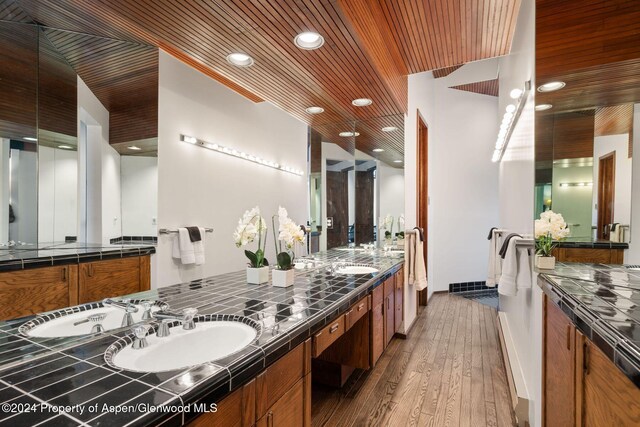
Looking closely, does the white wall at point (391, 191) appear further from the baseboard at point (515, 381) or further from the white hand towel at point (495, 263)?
the baseboard at point (515, 381)

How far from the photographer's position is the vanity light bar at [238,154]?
2998 millimetres

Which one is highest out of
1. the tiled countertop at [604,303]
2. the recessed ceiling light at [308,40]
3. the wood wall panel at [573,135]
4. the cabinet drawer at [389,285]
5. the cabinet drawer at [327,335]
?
the recessed ceiling light at [308,40]

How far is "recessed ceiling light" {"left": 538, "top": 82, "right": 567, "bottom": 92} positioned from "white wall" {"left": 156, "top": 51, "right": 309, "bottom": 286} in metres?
2.45

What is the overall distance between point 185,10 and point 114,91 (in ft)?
5.33

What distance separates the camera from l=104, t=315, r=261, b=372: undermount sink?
3.16ft

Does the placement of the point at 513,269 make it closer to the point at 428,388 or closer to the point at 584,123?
the point at 584,123

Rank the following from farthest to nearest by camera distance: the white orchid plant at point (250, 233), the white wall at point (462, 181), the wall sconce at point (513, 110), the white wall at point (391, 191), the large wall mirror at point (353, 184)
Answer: the white wall at point (462, 181), the large wall mirror at point (353, 184), the white wall at point (391, 191), the wall sconce at point (513, 110), the white orchid plant at point (250, 233)

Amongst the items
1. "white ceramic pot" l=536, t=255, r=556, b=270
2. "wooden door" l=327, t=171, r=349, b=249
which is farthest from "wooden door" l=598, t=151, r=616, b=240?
"wooden door" l=327, t=171, r=349, b=249

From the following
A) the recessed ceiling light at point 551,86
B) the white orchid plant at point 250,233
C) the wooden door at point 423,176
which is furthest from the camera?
the wooden door at point 423,176

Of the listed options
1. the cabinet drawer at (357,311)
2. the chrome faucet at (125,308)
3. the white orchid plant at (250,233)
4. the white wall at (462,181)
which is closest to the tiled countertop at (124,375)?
the chrome faucet at (125,308)

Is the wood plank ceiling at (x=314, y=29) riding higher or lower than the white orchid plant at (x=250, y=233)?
higher

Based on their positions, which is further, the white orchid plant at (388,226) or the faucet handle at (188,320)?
the white orchid plant at (388,226)

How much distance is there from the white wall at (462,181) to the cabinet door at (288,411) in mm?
4451

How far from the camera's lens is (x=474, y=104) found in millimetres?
5367
